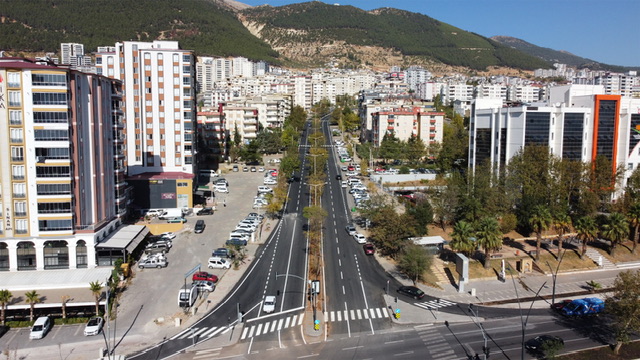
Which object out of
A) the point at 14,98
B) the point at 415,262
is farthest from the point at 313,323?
the point at 14,98

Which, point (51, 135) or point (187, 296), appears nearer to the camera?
point (187, 296)

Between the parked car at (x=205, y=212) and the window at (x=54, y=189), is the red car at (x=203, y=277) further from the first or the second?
the parked car at (x=205, y=212)

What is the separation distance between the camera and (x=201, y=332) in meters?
36.2

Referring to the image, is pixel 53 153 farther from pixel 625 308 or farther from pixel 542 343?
pixel 625 308

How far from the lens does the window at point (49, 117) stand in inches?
1714

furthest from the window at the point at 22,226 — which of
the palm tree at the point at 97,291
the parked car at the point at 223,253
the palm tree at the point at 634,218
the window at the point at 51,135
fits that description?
the palm tree at the point at 634,218

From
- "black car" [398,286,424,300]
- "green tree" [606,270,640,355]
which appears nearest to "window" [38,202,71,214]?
"black car" [398,286,424,300]

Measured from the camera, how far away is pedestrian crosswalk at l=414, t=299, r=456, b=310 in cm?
4101

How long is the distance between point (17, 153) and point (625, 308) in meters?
50.3

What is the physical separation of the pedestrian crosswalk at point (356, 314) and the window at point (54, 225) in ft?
82.9

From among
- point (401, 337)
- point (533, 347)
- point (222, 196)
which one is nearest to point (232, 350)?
point (401, 337)

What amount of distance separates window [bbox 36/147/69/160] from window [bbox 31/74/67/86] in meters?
5.82

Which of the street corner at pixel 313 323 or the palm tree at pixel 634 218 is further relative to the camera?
the palm tree at pixel 634 218

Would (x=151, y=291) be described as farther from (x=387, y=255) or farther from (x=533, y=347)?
(x=533, y=347)
